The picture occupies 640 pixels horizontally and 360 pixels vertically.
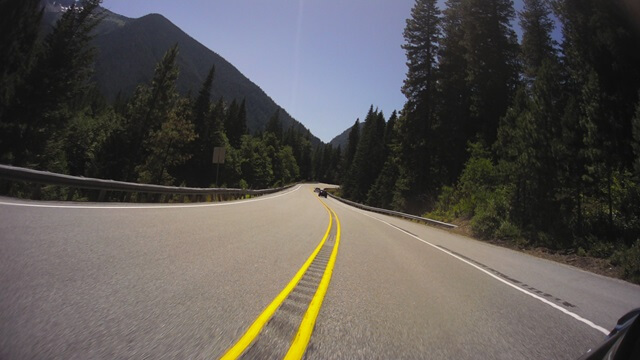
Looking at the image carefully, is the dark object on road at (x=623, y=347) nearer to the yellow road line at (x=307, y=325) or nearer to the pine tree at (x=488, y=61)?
the yellow road line at (x=307, y=325)

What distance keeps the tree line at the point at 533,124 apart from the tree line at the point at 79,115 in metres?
26.7

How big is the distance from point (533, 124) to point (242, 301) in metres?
17.5

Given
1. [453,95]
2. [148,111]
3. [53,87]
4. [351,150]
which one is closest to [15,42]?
[53,87]

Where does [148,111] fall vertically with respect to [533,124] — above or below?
above

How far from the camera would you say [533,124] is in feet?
53.2

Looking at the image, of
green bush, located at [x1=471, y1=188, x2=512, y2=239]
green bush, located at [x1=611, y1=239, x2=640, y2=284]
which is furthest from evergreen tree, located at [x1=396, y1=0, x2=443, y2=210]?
green bush, located at [x1=611, y1=239, x2=640, y2=284]

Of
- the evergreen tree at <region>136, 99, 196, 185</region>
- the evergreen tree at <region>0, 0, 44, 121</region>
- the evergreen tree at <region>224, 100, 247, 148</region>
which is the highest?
the evergreen tree at <region>224, 100, 247, 148</region>

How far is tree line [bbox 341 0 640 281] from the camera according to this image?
13.2m

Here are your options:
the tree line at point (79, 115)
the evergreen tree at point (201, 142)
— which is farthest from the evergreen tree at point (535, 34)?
the evergreen tree at point (201, 142)

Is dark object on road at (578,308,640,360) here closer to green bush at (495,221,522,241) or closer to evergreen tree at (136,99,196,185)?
green bush at (495,221,522,241)

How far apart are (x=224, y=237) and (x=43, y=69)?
79.9 feet

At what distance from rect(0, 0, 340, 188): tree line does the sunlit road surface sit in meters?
18.3

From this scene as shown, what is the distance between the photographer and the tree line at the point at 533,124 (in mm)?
13156

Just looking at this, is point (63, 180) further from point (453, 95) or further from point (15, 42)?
point (453, 95)
